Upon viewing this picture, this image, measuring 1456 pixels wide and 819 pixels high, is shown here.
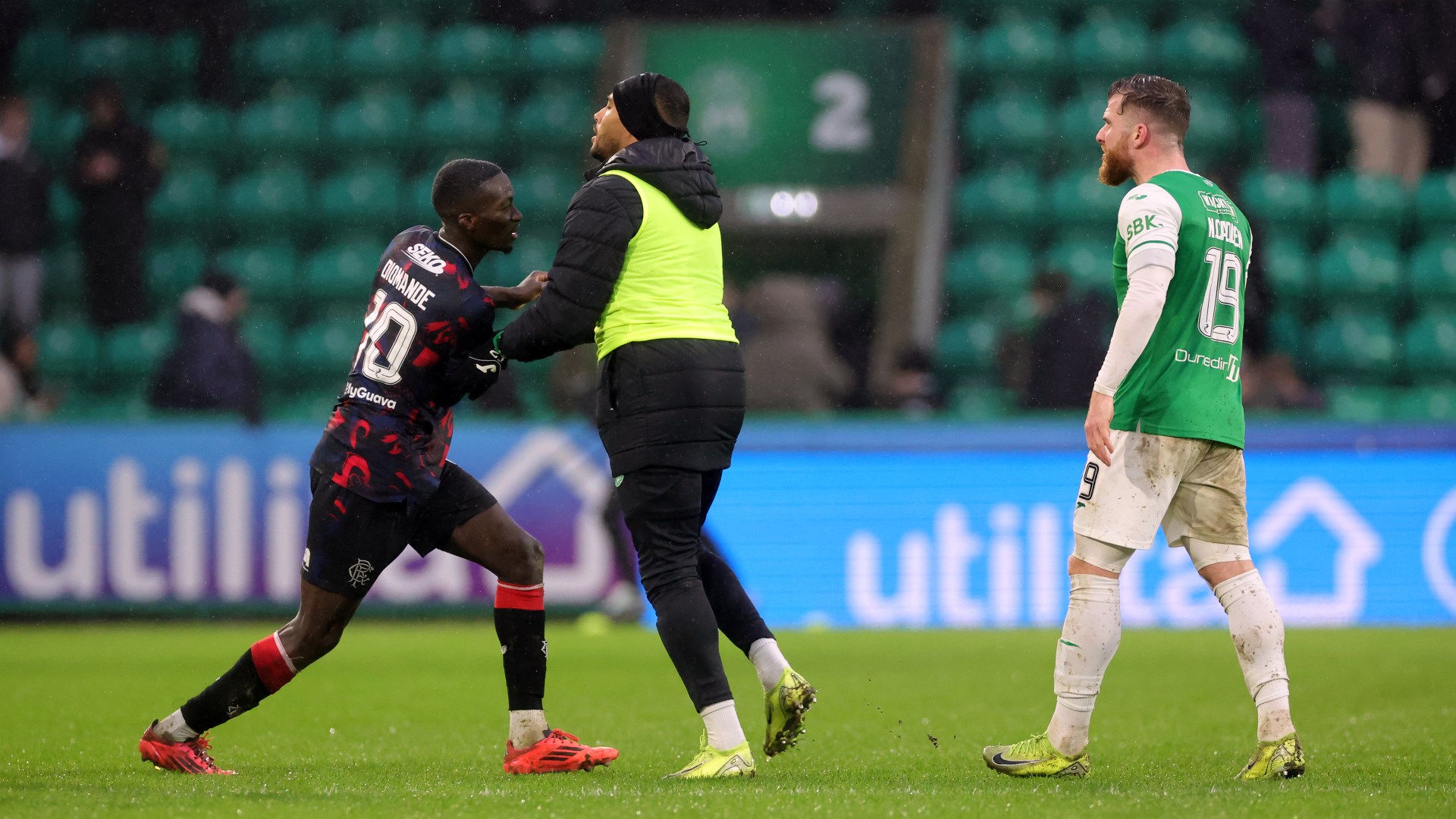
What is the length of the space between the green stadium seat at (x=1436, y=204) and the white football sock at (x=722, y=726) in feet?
33.2

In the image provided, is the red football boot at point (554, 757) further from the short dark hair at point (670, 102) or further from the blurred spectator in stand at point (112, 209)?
the blurred spectator in stand at point (112, 209)

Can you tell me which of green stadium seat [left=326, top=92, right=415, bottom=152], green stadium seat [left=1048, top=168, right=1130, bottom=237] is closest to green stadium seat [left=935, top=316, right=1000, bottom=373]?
green stadium seat [left=1048, top=168, right=1130, bottom=237]

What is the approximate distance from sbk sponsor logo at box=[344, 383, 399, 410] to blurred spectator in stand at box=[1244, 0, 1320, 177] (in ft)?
32.5

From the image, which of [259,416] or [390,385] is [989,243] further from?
[390,385]

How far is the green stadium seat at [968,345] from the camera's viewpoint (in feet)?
42.2

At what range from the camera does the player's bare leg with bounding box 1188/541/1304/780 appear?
450 cm

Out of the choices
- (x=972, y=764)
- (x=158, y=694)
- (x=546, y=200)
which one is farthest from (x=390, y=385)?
(x=546, y=200)

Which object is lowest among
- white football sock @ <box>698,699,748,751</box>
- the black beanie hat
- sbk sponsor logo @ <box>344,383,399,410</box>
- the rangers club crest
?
white football sock @ <box>698,699,748,751</box>

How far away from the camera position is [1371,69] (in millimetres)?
12383

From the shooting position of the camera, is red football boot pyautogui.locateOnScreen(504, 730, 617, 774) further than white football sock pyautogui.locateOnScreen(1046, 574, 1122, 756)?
Yes

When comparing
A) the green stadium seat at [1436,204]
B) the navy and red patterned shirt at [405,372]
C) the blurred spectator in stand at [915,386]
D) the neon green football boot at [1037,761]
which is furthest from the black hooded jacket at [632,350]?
the green stadium seat at [1436,204]

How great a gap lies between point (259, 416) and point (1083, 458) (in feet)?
16.8

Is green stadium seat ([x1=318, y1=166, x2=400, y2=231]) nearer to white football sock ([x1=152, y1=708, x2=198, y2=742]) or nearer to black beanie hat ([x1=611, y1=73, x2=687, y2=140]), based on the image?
white football sock ([x1=152, y1=708, x2=198, y2=742])

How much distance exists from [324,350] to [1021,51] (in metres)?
6.42
